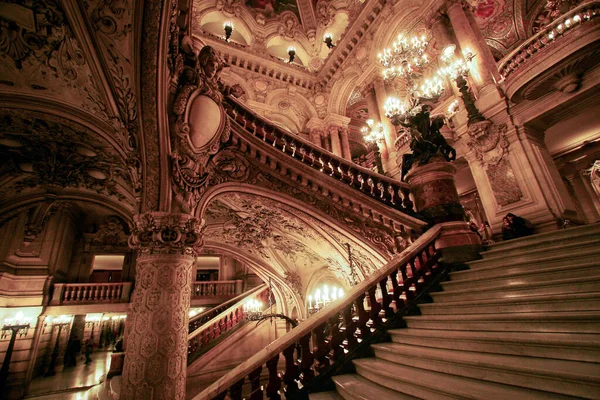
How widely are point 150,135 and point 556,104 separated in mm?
9407

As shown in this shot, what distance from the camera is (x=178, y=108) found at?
4.14 m

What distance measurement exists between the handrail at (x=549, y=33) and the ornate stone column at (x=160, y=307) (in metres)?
9.02

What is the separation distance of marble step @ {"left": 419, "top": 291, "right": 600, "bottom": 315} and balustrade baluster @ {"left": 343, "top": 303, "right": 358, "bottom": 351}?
0.92 meters

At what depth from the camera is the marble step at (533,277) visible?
2.51m

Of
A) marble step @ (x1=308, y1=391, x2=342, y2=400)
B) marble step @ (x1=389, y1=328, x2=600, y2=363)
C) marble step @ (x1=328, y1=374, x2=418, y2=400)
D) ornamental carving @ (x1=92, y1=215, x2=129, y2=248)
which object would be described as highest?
ornamental carving @ (x1=92, y1=215, x2=129, y2=248)

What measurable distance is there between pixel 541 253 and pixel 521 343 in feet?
6.71

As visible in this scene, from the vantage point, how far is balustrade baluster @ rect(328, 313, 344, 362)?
8.83 feet

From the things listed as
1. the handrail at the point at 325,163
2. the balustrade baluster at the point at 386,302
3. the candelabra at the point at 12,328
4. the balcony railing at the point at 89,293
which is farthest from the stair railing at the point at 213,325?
the balustrade baluster at the point at 386,302

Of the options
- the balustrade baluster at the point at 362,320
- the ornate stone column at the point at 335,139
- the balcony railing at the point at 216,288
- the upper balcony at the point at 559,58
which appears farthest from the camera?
the ornate stone column at the point at 335,139

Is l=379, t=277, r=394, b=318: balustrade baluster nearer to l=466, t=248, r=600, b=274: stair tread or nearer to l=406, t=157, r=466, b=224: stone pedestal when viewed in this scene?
l=466, t=248, r=600, b=274: stair tread

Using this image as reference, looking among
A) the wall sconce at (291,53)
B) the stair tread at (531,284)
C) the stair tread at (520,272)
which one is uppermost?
the wall sconce at (291,53)

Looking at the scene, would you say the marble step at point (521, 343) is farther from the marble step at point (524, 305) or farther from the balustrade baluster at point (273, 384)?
the balustrade baluster at point (273, 384)

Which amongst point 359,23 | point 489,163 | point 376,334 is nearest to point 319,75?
point 359,23

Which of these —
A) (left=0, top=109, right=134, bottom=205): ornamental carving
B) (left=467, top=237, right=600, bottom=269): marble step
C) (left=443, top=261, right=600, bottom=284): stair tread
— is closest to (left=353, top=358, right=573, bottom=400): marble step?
(left=443, top=261, right=600, bottom=284): stair tread
